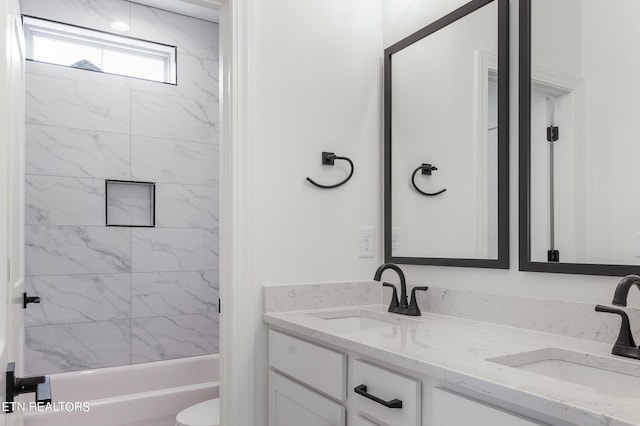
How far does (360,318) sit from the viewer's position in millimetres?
1916

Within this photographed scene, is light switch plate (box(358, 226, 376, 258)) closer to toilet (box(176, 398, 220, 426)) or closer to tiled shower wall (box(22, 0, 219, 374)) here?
toilet (box(176, 398, 220, 426))

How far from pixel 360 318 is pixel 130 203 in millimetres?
2071

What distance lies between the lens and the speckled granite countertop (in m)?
0.82

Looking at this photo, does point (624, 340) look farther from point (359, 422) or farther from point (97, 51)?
point (97, 51)

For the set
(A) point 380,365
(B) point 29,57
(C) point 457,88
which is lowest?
(A) point 380,365

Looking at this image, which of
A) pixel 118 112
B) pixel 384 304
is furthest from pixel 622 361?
pixel 118 112

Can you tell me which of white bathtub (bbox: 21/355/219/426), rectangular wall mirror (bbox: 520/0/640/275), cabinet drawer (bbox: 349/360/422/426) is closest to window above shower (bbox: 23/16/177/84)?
white bathtub (bbox: 21/355/219/426)

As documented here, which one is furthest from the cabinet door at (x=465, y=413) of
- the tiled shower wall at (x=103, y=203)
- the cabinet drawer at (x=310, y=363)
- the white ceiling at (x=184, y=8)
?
the white ceiling at (x=184, y=8)

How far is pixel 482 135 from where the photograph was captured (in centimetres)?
173

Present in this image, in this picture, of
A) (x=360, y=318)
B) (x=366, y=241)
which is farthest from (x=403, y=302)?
(x=366, y=241)

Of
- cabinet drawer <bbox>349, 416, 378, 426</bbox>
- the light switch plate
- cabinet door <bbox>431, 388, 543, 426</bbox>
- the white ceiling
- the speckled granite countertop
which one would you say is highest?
the white ceiling

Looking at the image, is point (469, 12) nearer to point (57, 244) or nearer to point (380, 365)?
point (380, 365)

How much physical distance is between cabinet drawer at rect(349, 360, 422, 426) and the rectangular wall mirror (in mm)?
622

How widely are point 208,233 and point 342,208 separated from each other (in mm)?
1809
